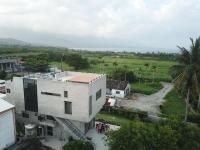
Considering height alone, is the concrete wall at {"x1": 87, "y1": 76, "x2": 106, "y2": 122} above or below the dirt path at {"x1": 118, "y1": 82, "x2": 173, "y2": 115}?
above

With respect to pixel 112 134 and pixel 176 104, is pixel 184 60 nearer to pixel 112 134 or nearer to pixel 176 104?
pixel 112 134

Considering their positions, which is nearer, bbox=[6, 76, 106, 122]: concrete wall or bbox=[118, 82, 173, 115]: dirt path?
bbox=[6, 76, 106, 122]: concrete wall

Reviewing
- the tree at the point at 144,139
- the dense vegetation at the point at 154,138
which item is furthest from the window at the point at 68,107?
the tree at the point at 144,139

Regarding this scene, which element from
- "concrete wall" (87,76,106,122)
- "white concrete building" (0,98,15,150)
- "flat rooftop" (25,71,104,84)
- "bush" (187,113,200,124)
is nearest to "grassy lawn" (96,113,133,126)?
"concrete wall" (87,76,106,122)

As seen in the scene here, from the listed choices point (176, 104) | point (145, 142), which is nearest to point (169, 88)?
point (176, 104)

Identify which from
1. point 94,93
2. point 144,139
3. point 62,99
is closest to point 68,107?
point 62,99

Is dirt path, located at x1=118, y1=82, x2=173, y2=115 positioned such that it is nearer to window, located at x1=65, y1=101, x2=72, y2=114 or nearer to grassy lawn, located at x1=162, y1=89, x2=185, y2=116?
grassy lawn, located at x1=162, y1=89, x2=185, y2=116
